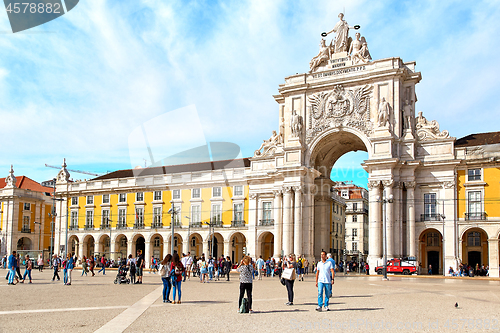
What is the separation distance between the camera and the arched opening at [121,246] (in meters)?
64.7

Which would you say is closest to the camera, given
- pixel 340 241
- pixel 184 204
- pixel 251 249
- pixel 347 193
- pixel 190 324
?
pixel 190 324

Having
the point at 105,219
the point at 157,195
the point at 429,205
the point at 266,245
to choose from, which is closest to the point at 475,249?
the point at 429,205

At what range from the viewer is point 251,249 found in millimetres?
53688

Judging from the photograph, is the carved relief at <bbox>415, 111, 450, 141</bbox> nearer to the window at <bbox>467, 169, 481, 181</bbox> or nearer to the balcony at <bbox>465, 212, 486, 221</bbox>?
the window at <bbox>467, 169, 481, 181</bbox>

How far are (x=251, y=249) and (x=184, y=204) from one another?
37.7 feet

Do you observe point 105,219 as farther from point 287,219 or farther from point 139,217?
point 287,219

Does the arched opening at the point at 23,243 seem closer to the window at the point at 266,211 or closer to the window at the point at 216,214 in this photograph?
the window at the point at 216,214

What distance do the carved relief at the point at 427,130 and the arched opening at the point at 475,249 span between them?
9.69 meters

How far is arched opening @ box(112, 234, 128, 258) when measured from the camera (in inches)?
2547

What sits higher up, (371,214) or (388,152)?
(388,152)

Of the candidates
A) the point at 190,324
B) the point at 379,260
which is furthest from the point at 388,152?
the point at 190,324

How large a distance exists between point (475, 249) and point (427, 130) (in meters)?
12.9

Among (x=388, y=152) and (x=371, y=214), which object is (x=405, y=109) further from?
(x=371, y=214)

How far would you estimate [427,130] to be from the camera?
46.3 m
